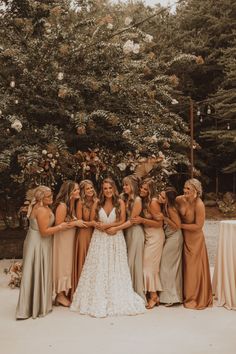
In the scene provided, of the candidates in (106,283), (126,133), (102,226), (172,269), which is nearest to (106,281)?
(106,283)

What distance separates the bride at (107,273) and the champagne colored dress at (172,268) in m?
0.39

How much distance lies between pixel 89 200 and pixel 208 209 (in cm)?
1380

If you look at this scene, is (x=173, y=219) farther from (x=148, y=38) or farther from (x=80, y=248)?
(x=148, y=38)

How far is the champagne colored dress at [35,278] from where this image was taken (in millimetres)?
5066

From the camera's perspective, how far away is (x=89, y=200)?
572 cm

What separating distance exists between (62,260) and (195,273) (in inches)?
63.0

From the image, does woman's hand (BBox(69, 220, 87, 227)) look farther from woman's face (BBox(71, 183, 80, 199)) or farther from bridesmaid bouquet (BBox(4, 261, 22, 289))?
bridesmaid bouquet (BBox(4, 261, 22, 289))

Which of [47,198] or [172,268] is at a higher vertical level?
[47,198]

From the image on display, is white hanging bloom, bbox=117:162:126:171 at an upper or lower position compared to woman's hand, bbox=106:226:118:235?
upper

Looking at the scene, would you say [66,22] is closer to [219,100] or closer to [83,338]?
[83,338]

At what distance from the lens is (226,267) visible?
18.7 ft

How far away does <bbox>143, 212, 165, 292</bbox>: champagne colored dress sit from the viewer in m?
5.55

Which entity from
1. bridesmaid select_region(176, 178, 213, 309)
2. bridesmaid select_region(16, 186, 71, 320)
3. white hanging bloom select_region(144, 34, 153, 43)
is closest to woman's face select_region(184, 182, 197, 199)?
bridesmaid select_region(176, 178, 213, 309)

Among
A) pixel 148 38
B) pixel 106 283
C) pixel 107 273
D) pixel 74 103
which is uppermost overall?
pixel 148 38
